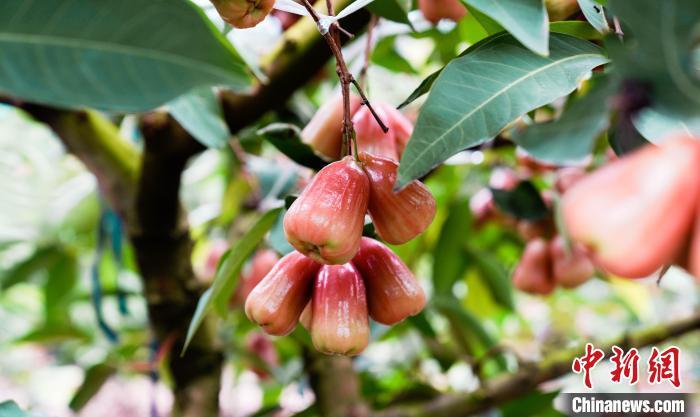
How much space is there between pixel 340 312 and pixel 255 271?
0.44 metres

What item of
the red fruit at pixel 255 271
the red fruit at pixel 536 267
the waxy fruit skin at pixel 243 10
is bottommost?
the red fruit at pixel 536 267

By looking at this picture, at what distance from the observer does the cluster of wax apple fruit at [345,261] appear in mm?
361

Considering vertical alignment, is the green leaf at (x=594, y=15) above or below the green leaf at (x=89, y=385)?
above

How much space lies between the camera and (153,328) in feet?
2.71

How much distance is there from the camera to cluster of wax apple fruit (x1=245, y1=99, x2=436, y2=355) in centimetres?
36

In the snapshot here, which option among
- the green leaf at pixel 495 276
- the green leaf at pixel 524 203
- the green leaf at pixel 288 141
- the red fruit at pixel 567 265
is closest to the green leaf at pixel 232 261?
the green leaf at pixel 288 141

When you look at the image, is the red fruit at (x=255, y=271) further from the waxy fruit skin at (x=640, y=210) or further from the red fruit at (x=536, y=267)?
the waxy fruit skin at (x=640, y=210)

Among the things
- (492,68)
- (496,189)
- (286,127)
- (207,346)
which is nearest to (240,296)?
(207,346)

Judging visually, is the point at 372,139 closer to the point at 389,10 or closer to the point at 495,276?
the point at 389,10

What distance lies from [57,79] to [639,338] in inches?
30.7

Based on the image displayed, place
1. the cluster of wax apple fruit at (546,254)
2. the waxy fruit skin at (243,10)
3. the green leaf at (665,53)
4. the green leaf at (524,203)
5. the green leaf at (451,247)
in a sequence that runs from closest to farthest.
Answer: the green leaf at (665,53)
the waxy fruit skin at (243,10)
the green leaf at (524,203)
the cluster of wax apple fruit at (546,254)
the green leaf at (451,247)

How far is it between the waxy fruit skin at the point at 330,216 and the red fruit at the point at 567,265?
1.83 ft

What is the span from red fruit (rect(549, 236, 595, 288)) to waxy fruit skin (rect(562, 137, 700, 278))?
0.63 m

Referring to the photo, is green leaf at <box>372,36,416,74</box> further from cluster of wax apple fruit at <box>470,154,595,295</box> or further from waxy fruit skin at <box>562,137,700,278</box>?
waxy fruit skin at <box>562,137,700,278</box>
